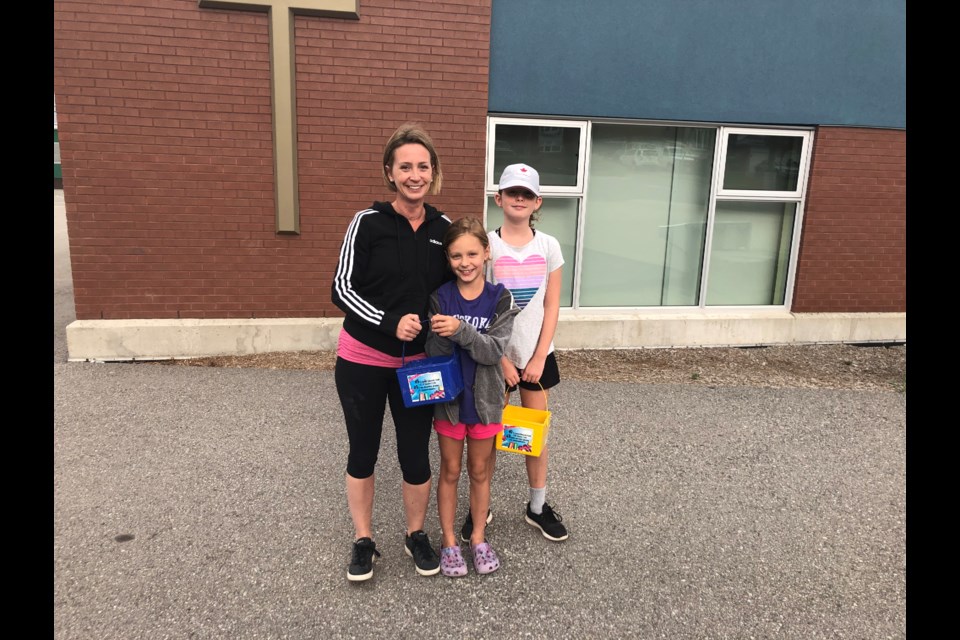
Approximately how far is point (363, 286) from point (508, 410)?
2.77ft

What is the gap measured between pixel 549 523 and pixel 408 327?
1.32 m

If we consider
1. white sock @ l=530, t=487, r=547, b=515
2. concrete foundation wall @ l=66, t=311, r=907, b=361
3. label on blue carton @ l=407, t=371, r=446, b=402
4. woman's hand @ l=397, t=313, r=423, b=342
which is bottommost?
white sock @ l=530, t=487, r=547, b=515

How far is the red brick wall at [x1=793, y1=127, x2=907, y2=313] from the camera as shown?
613 centimetres

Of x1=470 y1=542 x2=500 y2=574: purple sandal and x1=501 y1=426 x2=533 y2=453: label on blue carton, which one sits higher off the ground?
x1=501 y1=426 x2=533 y2=453: label on blue carton

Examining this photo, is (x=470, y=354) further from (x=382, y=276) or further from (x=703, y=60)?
(x=703, y=60)

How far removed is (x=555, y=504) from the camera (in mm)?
3191

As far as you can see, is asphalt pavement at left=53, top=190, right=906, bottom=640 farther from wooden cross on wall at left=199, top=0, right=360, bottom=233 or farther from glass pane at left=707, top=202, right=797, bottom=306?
glass pane at left=707, top=202, right=797, bottom=306

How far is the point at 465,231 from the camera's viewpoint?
232 cm

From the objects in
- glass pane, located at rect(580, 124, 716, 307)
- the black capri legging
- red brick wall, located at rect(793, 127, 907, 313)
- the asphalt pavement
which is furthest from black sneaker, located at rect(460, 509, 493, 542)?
red brick wall, located at rect(793, 127, 907, 313)

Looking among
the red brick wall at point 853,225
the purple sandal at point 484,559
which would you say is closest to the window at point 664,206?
the red brick wall at point 853,225

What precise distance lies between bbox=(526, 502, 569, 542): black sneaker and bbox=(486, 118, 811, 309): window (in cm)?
361

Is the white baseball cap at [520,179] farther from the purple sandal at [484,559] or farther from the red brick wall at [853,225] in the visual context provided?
the red brick wall at [853,225]

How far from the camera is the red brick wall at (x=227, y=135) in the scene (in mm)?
5051

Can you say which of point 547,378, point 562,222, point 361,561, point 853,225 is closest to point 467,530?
point 361,561
